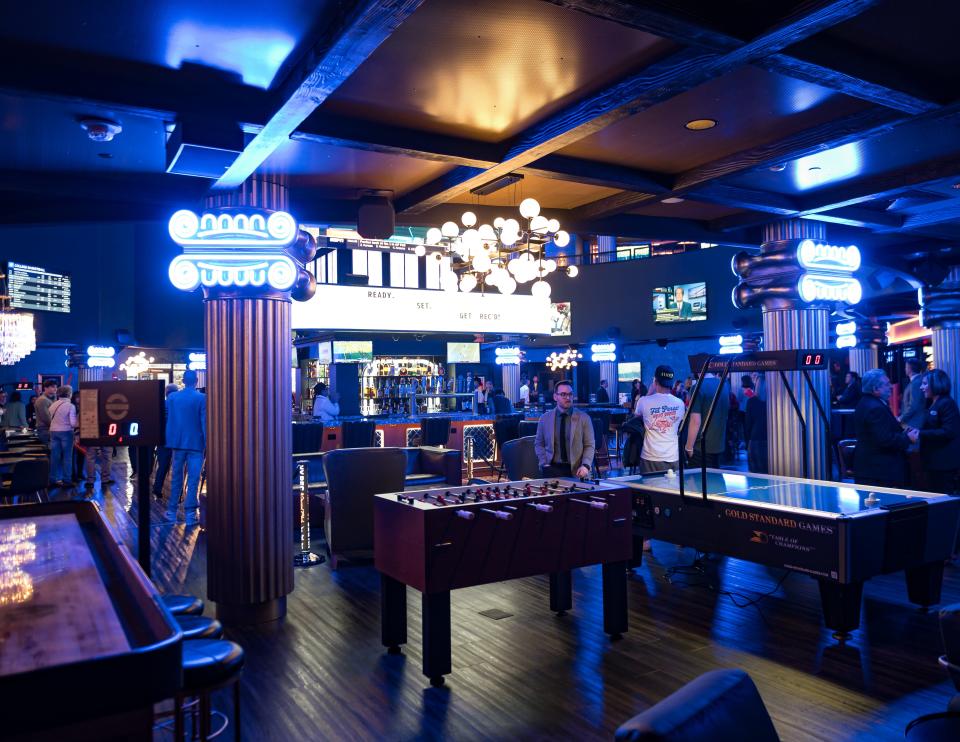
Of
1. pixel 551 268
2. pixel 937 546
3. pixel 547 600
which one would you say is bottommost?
pixel 547 600

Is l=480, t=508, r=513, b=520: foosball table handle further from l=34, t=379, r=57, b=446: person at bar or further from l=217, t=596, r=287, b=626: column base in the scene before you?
l=34, t=379, r=57, b=446: person at bar

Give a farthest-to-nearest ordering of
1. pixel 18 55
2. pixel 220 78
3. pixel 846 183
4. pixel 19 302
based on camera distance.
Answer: pixel 19 302
pixel 846 183
pixel 220 78
pixel 18 55

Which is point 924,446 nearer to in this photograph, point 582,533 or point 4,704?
point 582,533

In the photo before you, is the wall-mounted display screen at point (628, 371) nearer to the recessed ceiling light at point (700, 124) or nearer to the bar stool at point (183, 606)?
the recessed ceiling light at point (700, 124)

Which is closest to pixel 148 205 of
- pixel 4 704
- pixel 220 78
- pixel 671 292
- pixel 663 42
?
pixel 220 78

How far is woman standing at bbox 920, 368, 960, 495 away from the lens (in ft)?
21.2

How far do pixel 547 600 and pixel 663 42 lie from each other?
12.7ft

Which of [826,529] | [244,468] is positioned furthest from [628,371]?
[244,468]

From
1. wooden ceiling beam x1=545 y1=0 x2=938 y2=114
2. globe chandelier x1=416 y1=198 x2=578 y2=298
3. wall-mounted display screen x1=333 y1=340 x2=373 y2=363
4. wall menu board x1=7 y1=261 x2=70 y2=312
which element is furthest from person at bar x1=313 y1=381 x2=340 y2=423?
wall menu board x1=7 y1=261 x2=70 y2=312

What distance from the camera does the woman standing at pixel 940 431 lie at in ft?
21.2

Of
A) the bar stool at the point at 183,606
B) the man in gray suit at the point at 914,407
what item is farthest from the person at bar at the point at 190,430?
the man in gray suit at the point at 914,407

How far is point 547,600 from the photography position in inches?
206

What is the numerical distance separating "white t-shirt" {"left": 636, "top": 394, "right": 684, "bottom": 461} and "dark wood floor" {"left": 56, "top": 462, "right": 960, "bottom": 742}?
4.11 ft

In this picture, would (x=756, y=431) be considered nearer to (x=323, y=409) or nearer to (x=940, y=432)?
(x=940, y=432)
